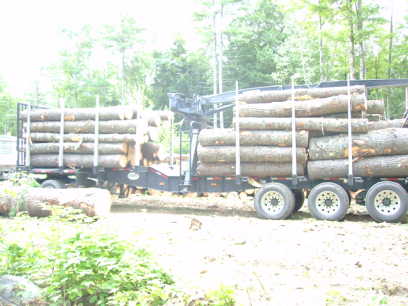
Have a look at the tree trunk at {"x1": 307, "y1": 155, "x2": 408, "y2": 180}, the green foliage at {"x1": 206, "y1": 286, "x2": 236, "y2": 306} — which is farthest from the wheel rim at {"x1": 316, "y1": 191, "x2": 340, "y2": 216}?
the green foliage at {"x1": 206, "y1": 286, "x2": 236, "y2": 306}

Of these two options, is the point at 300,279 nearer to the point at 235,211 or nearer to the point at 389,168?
the point at 389,168

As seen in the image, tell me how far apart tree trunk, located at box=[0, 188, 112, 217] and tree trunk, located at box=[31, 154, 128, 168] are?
2.43 metres

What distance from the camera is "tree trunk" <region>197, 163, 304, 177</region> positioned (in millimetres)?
10352

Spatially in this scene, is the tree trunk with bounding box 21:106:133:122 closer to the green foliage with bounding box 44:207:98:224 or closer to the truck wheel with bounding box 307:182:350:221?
the truck wheel with bounding box 307:182:350:221

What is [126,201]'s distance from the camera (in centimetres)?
1408

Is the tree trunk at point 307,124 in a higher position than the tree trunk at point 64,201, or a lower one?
higher

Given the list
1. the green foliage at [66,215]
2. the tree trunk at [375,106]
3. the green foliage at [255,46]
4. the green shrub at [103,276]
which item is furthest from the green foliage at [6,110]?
the green shrub at [103,276]

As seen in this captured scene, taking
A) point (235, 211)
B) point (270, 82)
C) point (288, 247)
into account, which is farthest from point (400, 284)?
point (270, 82)

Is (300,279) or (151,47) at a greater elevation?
(151,47)

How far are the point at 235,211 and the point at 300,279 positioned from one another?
6893 millimetres

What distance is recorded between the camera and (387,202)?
9.37 m

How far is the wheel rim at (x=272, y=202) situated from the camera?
10.2 m

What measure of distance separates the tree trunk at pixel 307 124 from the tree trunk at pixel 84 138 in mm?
3424

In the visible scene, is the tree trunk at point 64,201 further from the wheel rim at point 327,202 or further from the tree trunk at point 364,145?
the tree trunk at point 364,145
